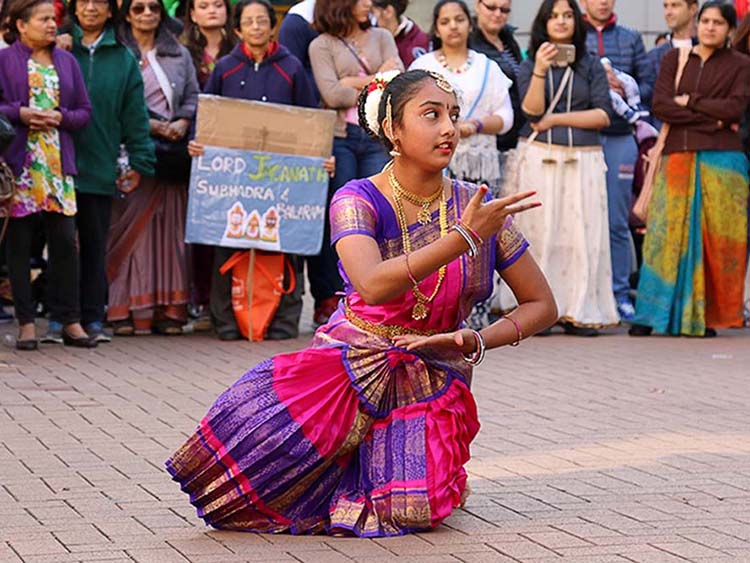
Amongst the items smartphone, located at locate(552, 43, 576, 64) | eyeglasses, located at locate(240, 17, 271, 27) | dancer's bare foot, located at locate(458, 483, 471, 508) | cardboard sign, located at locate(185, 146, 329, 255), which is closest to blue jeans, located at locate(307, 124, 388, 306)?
cardboard sign, located at locate(185, 146, 329, 255)

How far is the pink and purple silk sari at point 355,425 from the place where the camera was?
5.28 m

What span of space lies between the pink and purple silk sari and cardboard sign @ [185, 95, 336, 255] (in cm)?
483

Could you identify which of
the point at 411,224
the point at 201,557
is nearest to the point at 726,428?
the point at 411,224

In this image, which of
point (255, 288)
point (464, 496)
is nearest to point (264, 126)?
point (255, 288)

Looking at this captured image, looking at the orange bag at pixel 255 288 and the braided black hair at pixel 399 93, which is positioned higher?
the braided black hair at pixel 399 93

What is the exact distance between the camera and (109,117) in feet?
32.9

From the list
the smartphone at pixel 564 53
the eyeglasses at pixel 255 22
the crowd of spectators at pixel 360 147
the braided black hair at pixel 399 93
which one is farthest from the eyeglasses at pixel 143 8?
the braided black hair at pixel 399 93

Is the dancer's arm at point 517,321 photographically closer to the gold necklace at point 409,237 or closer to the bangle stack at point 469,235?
the gold necklace at point 409,237

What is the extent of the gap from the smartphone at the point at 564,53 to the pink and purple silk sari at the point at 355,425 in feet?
17.4

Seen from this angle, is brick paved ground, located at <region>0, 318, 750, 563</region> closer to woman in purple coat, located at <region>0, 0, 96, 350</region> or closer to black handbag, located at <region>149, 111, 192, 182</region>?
woman in purple coat, located at <region>0, 0, 96, 350</region>

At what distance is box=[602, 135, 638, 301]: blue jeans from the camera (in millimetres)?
11547

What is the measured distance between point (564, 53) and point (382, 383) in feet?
18.5

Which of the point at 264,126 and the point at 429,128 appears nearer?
the point at 429,128

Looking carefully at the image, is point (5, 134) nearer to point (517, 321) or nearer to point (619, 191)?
point (517, 321)
